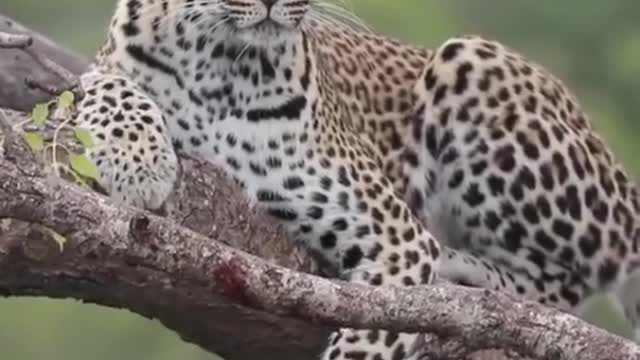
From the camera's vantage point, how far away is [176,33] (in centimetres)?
669

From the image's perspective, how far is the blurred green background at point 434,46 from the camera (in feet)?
40.3

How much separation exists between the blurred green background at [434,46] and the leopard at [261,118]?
128 inches

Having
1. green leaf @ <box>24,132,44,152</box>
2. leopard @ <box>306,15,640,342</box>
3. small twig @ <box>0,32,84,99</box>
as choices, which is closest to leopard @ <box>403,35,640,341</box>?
leopard @ <box>306,15,640,342</box>

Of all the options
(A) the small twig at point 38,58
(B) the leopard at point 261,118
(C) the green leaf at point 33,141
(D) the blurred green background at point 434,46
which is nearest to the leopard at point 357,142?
(B) the leopard at point 261,118

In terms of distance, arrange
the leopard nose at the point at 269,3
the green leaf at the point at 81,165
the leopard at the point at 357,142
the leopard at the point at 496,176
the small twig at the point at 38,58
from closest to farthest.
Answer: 1. the small twig at the point at 38,58
2. the green leaf at the point at 81,165
3. the leopard nose at the point at 269,3
4. the leopard at the point at 357,142
5. the leopard at the point at 496,176

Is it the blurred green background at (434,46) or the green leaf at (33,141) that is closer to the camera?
the green leaf at (33,141)

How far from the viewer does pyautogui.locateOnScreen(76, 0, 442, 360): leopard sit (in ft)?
21.6

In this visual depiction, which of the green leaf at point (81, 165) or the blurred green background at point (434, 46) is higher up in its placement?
the green leaf at point (81, 165)

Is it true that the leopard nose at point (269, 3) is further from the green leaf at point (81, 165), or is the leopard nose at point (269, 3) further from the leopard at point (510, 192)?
the green leaf at point (81, 165)

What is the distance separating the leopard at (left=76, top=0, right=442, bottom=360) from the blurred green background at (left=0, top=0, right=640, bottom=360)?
10.7ft

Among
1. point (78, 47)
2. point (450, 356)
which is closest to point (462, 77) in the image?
point (450, 356)

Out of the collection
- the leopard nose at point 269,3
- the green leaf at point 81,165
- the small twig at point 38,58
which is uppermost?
the leopard nose at point 269,3

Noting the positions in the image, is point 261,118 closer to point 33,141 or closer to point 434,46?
point 33,141

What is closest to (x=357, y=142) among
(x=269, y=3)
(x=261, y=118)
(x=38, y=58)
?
(x=261, y=118)
